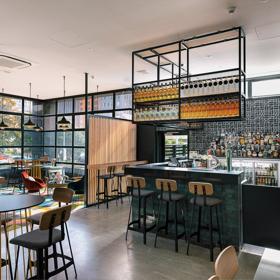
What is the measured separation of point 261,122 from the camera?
249 inches

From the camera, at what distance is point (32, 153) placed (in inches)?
405

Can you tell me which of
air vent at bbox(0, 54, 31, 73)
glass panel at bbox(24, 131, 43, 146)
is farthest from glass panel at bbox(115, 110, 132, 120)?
glass panel at bbox(24, 131, 43, 146)

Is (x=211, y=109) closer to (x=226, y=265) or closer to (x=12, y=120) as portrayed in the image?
(x=226, y=265)

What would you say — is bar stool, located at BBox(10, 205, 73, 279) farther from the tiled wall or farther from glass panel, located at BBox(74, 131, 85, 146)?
glass panel, located at BBox(74, 131, 85, 146)

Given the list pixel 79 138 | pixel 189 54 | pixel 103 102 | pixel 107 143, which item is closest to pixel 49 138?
pixel 79 138

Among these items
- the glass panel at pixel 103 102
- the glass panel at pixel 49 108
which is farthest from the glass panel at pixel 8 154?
the glass panel at pixel 103 102

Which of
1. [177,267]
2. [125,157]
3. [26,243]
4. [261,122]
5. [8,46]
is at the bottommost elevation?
[177,267]

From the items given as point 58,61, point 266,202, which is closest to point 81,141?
point 58,61

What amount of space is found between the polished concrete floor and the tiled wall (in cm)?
364

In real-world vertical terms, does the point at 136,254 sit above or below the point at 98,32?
below

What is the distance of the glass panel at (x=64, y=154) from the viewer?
966 cm

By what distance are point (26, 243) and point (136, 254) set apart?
5.70 feet

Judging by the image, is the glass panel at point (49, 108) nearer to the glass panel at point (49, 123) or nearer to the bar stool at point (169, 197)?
the glass panel at point (49, 123)

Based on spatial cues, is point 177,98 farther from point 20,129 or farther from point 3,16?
point 20,129
